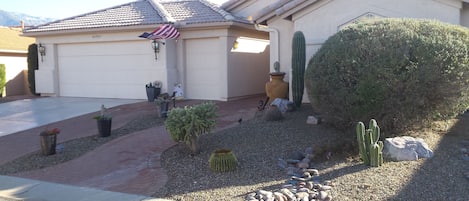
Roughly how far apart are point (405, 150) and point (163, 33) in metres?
10.0

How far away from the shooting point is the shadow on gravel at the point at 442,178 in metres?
5.86

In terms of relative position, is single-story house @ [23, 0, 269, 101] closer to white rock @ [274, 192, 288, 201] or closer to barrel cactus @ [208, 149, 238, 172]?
→ barrel cactus @ [208, 149, 238, 172]

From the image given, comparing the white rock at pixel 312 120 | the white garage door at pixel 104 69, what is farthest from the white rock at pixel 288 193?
the white garage door at pixel 104 69

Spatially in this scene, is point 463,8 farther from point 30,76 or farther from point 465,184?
point 30,76

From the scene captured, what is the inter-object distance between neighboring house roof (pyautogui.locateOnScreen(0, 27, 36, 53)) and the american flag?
11.2 m

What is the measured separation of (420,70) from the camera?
25.2 ft

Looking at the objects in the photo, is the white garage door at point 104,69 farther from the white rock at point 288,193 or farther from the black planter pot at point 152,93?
the white rock at point 288,193

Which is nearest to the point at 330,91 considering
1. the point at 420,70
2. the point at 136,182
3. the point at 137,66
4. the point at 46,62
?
the point at 420,70

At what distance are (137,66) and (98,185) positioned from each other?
35.8 ft

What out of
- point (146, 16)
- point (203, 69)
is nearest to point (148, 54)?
point (146, 16)

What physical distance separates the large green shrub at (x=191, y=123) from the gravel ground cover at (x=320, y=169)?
0.36 meters

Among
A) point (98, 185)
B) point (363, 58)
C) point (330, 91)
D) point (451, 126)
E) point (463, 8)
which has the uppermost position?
point (463, 8)

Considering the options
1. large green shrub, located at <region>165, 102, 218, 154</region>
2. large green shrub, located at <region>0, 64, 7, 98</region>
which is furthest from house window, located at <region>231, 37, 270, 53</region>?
large green shrub, located at <region>0, 64, 7, 98</region>

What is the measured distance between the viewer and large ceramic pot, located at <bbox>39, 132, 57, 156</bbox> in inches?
355
